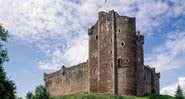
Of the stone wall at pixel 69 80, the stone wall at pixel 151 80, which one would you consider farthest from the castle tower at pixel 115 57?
the stone wall at pixel 151 80

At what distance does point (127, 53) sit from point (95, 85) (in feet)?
26.6

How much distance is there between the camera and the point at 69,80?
9500 cm

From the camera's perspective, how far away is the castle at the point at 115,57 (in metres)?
78.6

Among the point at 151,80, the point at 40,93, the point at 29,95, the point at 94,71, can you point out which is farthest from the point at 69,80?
the point at 40,93

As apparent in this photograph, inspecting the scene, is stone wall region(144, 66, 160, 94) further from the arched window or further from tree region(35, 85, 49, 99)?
tree region(35, 85, 49, 99)

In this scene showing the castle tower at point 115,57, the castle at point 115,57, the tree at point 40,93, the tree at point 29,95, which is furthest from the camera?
the tree at point 29,95

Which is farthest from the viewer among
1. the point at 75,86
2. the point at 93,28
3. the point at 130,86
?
the point at 75,86

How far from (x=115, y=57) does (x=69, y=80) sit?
18366 mm

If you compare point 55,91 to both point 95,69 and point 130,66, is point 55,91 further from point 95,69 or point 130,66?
point 130,66

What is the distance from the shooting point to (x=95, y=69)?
8306cm

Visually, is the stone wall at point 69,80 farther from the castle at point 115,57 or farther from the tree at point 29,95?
the tree at point 29,95

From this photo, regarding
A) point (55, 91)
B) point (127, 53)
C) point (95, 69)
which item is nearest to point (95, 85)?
point (95, 69)

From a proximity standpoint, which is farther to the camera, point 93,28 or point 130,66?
point 93,28

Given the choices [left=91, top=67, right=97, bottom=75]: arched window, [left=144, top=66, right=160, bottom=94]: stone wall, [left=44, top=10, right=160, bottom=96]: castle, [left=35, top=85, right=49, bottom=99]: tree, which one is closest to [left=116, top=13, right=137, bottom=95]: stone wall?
[left=44, top=10, right=160, bottom=96]: castle
